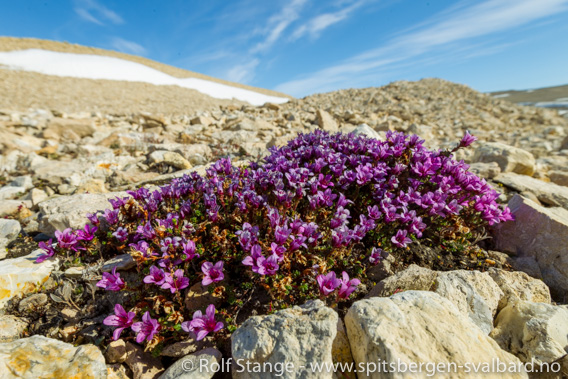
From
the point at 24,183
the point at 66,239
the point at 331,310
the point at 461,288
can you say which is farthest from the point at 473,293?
the point at 24,183

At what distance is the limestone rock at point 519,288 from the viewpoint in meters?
3.35

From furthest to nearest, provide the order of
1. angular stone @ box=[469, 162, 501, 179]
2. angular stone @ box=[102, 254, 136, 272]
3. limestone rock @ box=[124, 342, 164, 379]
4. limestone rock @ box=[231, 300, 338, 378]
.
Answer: angular stone @ box=[469, 162, 501, 179]
angular stone @ box=[102, 254, 136, 272]
limestone rock @ box=[124, 342, 164, 379]
limestone rock @ box=[231, 300, 338, 378]

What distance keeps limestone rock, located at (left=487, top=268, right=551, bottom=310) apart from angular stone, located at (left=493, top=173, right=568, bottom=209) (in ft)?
9.50

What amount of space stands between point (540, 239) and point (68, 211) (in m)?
6.75

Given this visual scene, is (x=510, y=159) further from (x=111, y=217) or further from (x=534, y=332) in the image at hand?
(x=111, y=217)

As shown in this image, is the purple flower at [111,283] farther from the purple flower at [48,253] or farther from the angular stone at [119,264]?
the purple flower at [48,253]

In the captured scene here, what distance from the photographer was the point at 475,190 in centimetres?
436

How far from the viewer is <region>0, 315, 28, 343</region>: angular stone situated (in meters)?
3.10

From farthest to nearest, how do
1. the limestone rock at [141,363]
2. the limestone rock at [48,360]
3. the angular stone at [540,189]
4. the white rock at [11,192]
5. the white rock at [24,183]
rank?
the white rock at [24,183] < the white rock at [11,192] < the angular stone at [540,189] < the limestone rock at [141,363] < the limestone rock at [48,360]

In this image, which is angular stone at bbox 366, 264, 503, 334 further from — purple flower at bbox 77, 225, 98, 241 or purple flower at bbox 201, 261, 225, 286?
purple flower at bbox 77, 225, 98, 241

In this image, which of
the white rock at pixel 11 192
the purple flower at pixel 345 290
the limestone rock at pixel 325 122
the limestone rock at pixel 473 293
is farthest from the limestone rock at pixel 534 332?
the white rock at pixel 11 192

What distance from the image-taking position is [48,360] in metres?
2.63

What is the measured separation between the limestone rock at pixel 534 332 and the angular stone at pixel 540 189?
3.35 metres

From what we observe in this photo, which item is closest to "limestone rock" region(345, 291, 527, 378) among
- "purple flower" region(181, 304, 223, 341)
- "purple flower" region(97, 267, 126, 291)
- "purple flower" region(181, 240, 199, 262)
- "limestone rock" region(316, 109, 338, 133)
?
"purple flower" region(181, 304, 223, 341)
